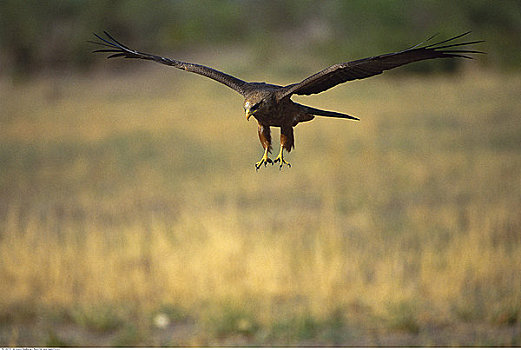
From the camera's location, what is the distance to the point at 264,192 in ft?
31.2

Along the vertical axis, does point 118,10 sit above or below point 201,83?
above

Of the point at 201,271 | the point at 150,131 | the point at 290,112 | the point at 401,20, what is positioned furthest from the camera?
the point at 150,131

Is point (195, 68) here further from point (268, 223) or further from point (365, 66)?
point (268, 223)

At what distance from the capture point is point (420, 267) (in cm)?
673

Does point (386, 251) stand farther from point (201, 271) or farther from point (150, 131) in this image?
point (150, 131)

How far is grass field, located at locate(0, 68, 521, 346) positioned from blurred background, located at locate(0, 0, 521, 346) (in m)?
0.03

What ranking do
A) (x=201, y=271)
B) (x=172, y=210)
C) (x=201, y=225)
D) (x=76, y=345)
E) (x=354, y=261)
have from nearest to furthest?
(x=76, y=345), (x=201, y=271), (x=354, y=261), (x=201, y=225), (x=172, y=210)

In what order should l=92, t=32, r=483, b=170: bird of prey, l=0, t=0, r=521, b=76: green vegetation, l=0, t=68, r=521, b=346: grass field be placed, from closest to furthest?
1. l=92, t=32, r=483, b=170: bird of prey
2. l=0, t=68, r=521, b=346: grass field
3. l=0, t=0, r=521, b=76: green vegetation

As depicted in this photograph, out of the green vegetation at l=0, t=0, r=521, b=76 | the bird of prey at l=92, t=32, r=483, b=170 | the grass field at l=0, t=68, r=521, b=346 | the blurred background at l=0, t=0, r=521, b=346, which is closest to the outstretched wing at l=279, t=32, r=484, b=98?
the bird of prey at l=92, t=32, r=483, b=170

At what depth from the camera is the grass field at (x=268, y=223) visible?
5.93 m

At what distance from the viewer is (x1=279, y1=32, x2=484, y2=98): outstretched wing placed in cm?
77

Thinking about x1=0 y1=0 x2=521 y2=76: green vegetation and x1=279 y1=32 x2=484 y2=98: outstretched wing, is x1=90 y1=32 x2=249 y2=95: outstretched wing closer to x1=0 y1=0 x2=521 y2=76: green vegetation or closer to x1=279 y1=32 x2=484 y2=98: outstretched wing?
x1=279 y1=32 x2=484 y2=98: outstretched wing

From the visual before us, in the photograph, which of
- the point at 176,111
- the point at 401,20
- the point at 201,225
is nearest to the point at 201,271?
the point at 201,225

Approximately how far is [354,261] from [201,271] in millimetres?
1819
